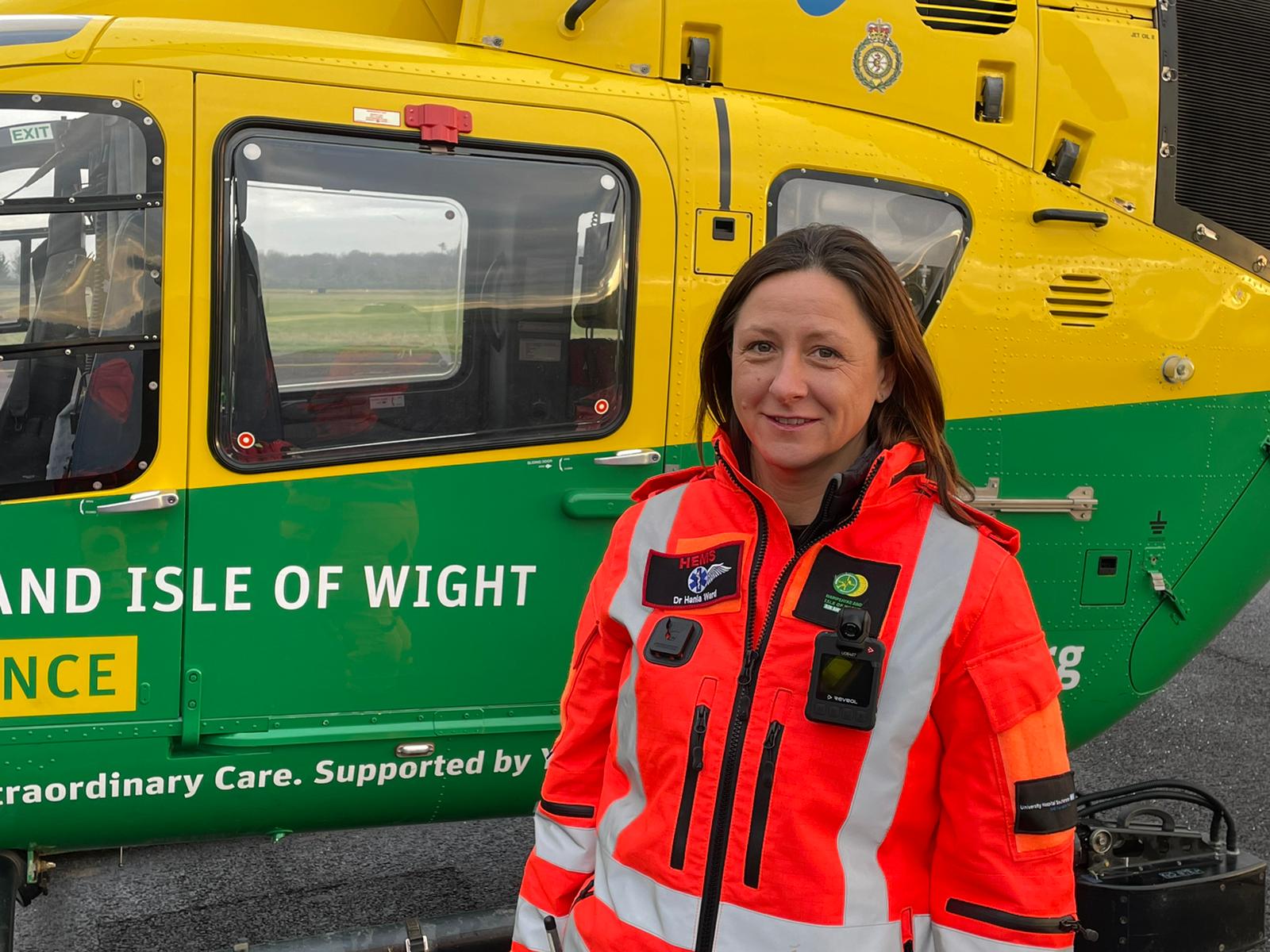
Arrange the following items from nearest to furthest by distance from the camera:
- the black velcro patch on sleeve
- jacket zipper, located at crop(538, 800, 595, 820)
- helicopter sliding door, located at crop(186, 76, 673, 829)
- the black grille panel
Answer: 1. the black velcro patch on sleeve
2. jacket zipper, located at crop(538, 800, 595, 820)
3. helicopter sliding door, located at crop(186, 76, 673, 829)
4. the black grille panel

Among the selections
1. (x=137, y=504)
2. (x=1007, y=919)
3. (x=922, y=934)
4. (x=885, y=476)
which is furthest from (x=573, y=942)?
(x=137, y=504)

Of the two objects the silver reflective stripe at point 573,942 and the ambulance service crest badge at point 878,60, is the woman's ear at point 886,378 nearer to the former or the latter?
the silver reflective stripe at point 573,942

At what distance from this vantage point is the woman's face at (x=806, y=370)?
1.55m

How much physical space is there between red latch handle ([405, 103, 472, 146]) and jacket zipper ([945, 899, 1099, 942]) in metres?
2.15

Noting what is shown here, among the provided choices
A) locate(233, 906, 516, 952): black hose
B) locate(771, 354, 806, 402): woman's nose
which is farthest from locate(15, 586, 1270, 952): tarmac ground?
locate(771, 354, 806, 402): woman's nose

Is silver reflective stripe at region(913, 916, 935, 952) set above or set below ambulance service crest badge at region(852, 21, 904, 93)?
below

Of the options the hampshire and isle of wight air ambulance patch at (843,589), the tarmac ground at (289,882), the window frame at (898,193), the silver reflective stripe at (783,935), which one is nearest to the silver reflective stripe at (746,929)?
the silver reflective stripe at (783,935)

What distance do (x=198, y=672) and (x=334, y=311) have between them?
0.92 meters

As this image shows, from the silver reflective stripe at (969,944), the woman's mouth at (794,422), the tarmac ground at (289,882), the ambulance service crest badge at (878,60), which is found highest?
the ambulance service crest badge at (878,60)

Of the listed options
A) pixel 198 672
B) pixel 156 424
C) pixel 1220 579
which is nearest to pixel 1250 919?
Result: pixel 1220 579

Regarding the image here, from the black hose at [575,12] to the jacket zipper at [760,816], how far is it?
2.24 m

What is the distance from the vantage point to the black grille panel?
11.2ft

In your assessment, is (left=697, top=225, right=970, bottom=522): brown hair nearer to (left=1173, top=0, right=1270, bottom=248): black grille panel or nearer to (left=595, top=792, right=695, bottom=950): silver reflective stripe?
(left=595, top=792, right=695, bottom=950): silver reflective stripe

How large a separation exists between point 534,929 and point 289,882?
9.61 ft
